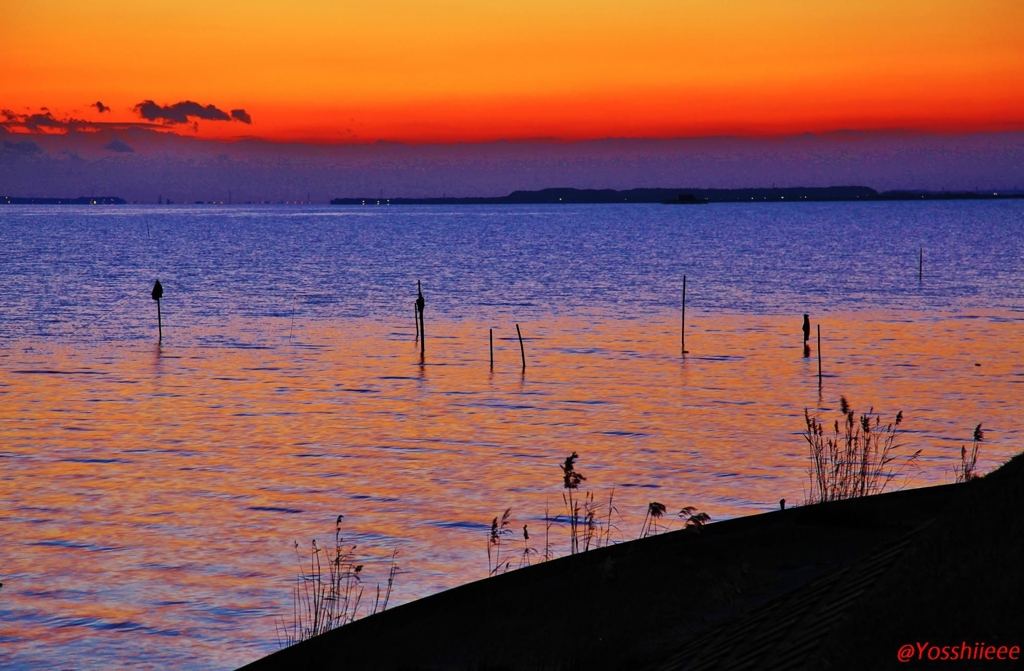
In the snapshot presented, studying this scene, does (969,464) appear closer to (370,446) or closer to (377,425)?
(370,446)

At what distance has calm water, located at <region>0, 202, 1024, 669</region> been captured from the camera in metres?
19.4

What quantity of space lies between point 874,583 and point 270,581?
12.5m

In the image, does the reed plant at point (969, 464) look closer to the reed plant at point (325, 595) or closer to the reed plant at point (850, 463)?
the reed plant at point (850, 463)

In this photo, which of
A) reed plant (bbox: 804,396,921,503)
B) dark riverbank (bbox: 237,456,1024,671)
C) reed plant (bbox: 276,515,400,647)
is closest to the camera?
dark riverbank (bbox: 237,456,1024,671)

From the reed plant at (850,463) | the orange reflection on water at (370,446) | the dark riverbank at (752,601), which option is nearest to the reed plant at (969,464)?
the orange reflection on water at (370,446)

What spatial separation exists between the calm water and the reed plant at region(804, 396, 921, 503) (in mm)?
804

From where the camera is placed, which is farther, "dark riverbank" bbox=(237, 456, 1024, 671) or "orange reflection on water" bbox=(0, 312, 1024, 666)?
"orange reflection on water" bbox=(0, 312, 1024, 666)

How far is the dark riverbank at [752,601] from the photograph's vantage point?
8055 mm

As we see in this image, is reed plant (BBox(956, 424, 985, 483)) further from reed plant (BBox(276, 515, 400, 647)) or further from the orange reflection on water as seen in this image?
reed plant (BBox(276, 515, 400, 647))

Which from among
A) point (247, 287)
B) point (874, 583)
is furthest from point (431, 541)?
point (247, 287)

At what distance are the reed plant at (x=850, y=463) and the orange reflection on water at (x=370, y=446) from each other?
2.47ft

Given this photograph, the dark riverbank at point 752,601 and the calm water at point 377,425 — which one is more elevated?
the dark riverbank at point 752,601

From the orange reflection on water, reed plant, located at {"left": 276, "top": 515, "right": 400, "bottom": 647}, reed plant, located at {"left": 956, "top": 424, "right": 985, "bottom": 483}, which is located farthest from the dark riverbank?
the orange reflection on water

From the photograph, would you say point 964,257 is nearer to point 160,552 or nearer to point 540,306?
point 540,306
